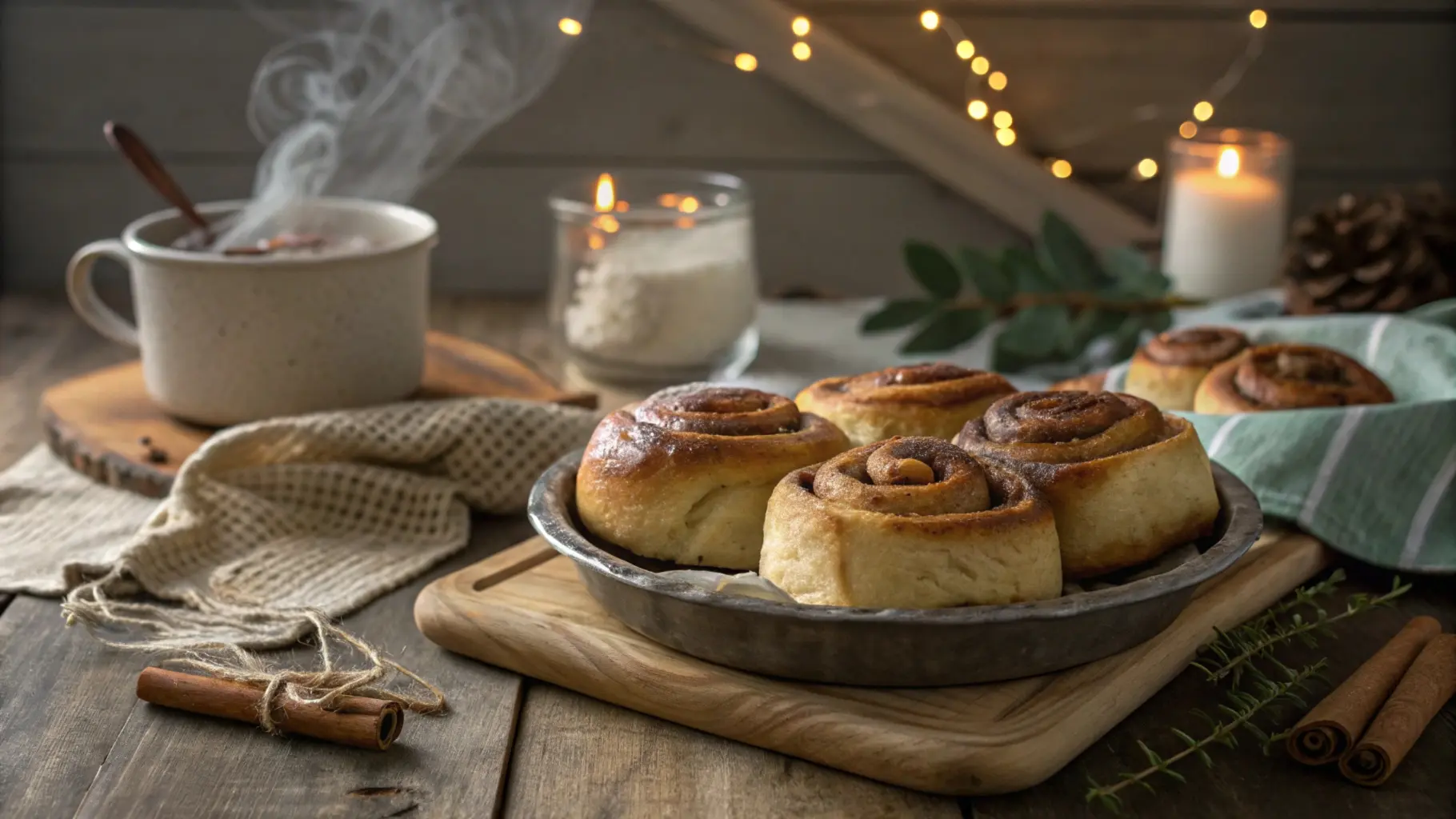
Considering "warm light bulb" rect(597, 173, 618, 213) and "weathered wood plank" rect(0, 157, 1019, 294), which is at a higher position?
"warm light bulb" rect(597, 173, 618, 213)

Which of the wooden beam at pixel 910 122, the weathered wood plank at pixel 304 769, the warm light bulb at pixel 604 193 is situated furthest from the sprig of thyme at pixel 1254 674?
the wooden beam at pixel 910 122

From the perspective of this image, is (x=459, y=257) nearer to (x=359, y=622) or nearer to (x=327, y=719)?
(x=359, y=622)

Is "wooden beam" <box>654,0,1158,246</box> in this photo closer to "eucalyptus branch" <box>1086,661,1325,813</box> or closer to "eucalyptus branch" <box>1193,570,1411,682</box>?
"eucalyptus branch" <box>1193,570,1411,682</box>

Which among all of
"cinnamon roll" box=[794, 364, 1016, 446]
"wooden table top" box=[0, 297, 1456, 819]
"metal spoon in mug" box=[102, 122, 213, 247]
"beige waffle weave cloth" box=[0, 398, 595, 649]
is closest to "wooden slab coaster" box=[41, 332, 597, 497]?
"beige waffle weave cloth" box=[0, 398, 595, 649]

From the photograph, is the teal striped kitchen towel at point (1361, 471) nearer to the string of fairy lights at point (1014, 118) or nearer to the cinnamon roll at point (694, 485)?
the cinnamon roll at point (694, 485)

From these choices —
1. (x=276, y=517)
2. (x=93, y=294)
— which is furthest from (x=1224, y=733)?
(x=93, y=294)

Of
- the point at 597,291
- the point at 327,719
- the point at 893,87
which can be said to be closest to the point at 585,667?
the point at 327,719
